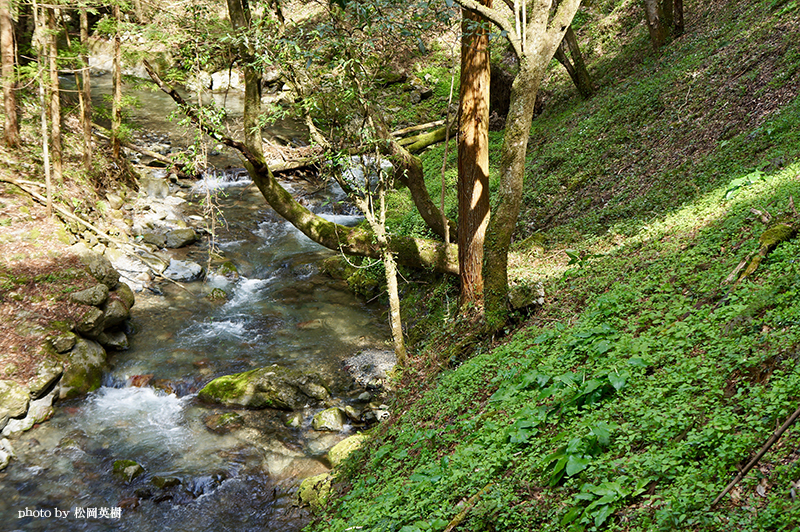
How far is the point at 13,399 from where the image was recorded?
776cm

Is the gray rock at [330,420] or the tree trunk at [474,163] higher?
the tree trunk at [474,163]

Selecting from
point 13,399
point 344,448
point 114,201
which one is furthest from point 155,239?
point 344,448

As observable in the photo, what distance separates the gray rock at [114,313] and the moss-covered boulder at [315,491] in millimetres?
5679

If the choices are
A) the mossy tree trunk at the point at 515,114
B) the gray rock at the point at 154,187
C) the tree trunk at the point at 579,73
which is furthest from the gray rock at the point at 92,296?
the tree trunk at the point at 579,73

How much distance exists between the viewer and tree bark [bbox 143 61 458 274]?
28.5 ft

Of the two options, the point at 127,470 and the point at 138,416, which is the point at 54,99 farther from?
the point at 127,470

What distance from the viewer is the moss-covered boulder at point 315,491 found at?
20.1 feet

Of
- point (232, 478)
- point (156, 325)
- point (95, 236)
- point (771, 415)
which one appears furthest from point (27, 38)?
point (771, 415)

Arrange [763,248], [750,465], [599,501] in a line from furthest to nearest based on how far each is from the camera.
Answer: [763,248] < [599,501] < [750,465]

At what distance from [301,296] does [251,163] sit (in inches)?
187

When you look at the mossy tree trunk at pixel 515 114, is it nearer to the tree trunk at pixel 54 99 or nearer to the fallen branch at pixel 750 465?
the fallen branch at pixel 750 465

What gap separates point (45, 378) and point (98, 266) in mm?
3010

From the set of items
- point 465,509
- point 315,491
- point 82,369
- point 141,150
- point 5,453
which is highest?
→ point 141,150

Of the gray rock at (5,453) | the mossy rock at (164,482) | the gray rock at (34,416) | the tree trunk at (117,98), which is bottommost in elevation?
the mossy rock at (164,482)
